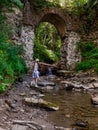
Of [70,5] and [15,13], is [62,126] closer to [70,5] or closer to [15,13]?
[15,13]

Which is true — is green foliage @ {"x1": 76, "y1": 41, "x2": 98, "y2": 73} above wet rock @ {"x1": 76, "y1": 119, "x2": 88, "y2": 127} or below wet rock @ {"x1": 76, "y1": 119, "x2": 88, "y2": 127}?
above

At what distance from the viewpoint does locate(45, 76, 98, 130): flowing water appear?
6196 millimetres

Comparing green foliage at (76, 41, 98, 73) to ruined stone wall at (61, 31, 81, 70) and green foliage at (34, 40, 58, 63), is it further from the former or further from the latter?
green foliage at (34, 40, 58, 63)

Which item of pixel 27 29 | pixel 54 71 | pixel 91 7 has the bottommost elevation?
pixel 54 71

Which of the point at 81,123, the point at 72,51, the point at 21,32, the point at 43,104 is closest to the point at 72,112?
the point at 43,104

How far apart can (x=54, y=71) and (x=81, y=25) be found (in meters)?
3.89

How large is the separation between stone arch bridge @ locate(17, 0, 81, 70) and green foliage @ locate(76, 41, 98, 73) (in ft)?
1.63

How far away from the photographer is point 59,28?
19.5 meters

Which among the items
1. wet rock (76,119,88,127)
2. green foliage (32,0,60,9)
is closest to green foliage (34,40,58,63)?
green foliage (32,0,60,9)

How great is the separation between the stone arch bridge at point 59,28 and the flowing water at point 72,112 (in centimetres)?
804

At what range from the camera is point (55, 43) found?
104ft

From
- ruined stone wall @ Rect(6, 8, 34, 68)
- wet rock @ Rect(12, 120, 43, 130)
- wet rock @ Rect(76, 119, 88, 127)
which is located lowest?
wet rock @ Rect(76, 119, 88, 127)

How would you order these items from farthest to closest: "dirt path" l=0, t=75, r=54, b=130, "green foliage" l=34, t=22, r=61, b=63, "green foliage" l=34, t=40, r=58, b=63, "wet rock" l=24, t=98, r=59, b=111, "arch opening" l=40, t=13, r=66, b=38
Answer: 1. "green foliage" l=34, t=22, r=61, b=63
2. "green foliage" l=34, t=40, r=58, b=63
3. "arch opening" l=40, t=13, r=66, b=38
4. "wet rock" l=24, t=98, r=59, b=111
5. "dirt path" l=0, t=75, r=54, b=130

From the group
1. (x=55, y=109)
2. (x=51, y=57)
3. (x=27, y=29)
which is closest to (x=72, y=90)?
(x=55, y=109)
